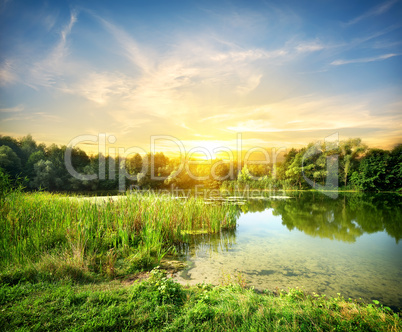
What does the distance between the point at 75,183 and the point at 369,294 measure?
40.9m

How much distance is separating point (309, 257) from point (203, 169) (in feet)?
137

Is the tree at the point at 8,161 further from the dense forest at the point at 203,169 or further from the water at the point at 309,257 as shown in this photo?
the water at the point at 309,257

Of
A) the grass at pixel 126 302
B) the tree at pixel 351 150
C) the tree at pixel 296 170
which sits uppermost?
the tree at pixel 351 150

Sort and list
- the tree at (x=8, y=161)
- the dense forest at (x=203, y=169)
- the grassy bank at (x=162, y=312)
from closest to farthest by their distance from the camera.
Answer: the grassy bank at (x=162, y=312) < the tree at (x=8, y=161) < the dense forest at (x=203, y=169)

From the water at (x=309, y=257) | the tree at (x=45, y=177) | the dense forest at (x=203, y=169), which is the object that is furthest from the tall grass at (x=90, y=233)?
the dense forest at (x=203, y=169)

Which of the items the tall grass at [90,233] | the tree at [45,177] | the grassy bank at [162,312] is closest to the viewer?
the grassy bank at [162,312]

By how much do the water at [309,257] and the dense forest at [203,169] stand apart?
27.1 meters

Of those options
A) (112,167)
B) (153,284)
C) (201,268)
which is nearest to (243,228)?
(201,268)

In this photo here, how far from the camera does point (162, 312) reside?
3227 millimetres

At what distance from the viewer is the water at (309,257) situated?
17.5 feet

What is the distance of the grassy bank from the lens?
2900 mm

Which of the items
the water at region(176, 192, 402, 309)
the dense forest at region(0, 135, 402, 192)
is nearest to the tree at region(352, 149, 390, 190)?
the dense forest at region(0, 135, 402, 192)

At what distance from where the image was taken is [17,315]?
2.97 metres

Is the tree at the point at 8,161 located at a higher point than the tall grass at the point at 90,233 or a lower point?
higher
